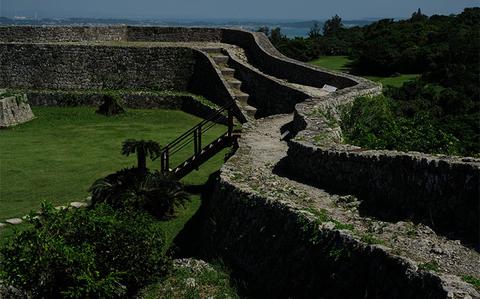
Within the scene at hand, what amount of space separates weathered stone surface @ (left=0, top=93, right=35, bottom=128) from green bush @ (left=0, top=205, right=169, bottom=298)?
14836 millimetres

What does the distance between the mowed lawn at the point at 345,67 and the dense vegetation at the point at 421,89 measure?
540 millimetres

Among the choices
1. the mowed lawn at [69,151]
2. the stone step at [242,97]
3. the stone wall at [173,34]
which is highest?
the stone wall at [173,34]

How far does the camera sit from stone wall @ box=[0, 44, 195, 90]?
89.9 ft

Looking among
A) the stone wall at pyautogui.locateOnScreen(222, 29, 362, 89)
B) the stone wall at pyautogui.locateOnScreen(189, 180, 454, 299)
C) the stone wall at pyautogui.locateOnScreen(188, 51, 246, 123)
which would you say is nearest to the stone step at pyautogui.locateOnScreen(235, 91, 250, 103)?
the stone wall at pyautogui.locateOnScreen(188, 51, 246, 123)

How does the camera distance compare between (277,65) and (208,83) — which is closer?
(277,65)

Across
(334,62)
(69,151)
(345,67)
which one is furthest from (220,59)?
(334,62)

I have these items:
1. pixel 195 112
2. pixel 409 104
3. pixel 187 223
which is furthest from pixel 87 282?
pixel 195 112

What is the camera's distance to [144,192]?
12.8m

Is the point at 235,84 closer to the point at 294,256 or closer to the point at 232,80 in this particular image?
the point at 232,80

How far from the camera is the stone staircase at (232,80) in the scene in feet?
72.3

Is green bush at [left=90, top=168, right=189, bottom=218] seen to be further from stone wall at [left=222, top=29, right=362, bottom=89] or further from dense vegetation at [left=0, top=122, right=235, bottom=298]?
stone wall at [left=222, top=29, right=362, bottom=89]

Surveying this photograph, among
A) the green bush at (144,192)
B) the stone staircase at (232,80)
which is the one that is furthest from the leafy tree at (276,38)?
the green bush at (144,192)

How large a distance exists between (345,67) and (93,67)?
13670mm

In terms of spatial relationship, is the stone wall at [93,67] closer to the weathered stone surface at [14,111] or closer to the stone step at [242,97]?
the weathered stone surface at [14,111]
